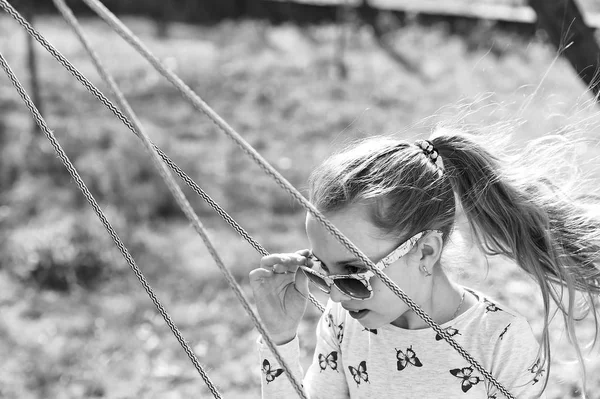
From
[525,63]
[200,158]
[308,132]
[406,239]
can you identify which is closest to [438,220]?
[406,239]

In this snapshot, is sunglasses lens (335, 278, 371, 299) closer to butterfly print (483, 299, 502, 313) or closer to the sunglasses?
the sunglasses

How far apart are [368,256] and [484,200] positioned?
0.33 metres

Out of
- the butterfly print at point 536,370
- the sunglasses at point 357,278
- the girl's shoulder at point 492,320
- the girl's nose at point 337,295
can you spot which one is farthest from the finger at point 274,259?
the butterfly print at point 536,370

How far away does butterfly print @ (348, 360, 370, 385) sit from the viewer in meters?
1.79

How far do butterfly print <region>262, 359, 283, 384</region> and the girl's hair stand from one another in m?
0.42

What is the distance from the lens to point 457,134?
181 cm

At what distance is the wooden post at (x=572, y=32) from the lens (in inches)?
88.7

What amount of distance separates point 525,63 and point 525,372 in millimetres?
5869

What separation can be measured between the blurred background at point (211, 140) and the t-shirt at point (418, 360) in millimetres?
233

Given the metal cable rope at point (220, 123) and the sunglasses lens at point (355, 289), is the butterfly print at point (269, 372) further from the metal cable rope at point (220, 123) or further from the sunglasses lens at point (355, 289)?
the metal cable rope at point (220, 123)

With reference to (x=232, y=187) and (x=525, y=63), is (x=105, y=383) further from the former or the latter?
(x=525, y=63)

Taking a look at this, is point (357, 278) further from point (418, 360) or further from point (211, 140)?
point (211, 140)

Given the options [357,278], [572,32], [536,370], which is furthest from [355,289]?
[572,32]

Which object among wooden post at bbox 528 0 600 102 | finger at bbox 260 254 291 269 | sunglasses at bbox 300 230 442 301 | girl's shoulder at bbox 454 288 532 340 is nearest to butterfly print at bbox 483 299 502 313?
girl's shoulder at bbox 454 288 532 340
